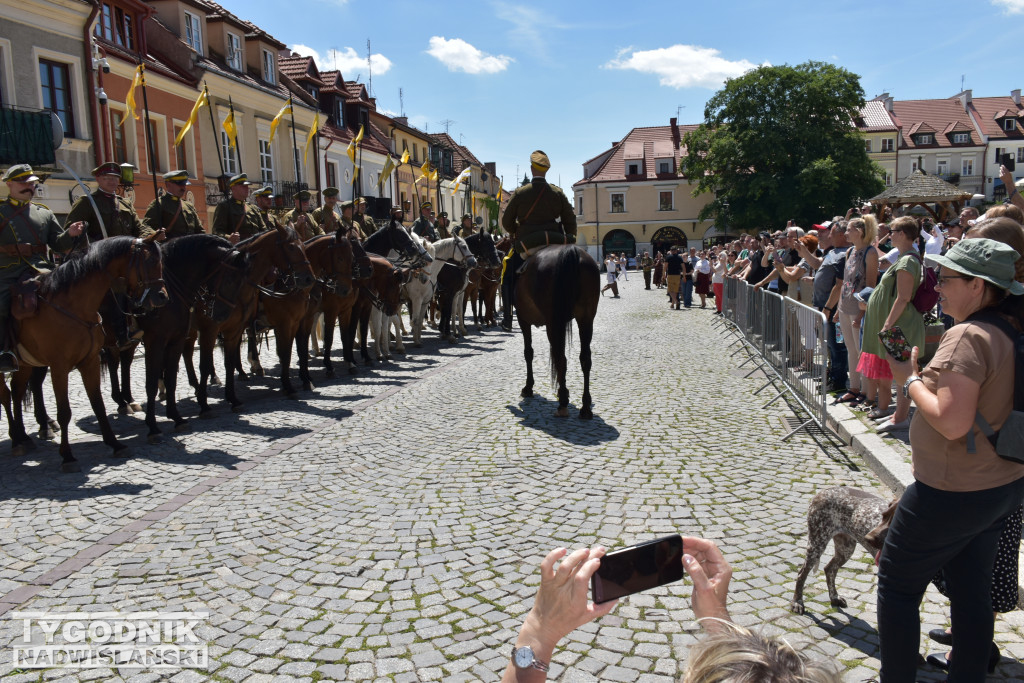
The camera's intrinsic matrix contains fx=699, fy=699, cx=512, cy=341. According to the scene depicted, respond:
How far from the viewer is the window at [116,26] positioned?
20906 mm

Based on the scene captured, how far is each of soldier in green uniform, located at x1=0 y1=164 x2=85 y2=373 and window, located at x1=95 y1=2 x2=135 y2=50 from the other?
17.3m

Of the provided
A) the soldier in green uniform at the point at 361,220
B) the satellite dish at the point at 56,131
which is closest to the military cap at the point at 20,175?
the soldier in green uniform at the point at 361,220

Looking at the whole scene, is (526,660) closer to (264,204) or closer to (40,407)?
(40,407)

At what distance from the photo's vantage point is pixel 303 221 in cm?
1191

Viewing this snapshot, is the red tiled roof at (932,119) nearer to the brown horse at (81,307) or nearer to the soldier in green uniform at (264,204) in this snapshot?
the soldier in green uniform at (264,204)

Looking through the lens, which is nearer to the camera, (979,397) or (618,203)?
(979,397)

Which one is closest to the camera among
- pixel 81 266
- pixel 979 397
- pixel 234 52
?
pixel 979 397

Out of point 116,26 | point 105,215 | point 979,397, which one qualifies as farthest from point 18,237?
point 116,26

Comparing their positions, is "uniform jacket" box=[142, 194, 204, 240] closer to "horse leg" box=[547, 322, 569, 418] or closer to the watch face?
"horse leg" box=[547, 322, 569, 418]

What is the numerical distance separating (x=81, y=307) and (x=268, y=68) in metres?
26.3

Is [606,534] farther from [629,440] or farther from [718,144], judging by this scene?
[718,144]

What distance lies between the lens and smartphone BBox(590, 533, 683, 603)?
1.61 meters

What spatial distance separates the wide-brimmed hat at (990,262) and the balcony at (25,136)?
18506mm

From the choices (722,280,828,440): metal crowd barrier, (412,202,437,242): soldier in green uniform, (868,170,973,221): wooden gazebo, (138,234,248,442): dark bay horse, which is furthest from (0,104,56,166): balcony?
(868,170,973,221): wooden gazebo
